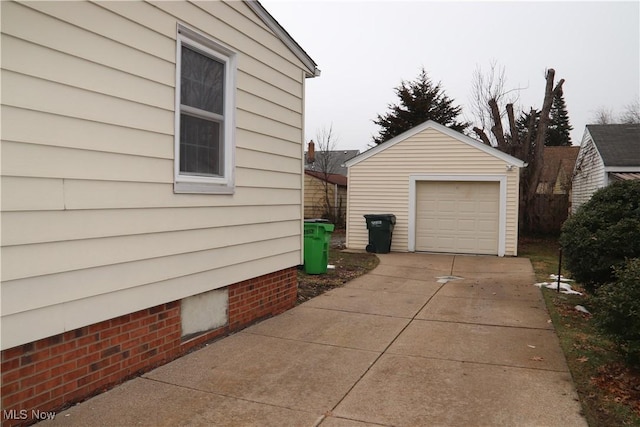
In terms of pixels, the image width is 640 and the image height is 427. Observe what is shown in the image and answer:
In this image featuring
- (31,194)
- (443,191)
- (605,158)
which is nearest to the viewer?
(31,194)

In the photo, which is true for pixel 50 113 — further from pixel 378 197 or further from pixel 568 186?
pixel 568 186

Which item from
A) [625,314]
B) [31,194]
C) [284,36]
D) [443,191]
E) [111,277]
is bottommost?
[625,314]

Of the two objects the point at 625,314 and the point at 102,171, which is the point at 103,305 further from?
the point at 625,314

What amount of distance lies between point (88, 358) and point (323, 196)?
23.3 metres

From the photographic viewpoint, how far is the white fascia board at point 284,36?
5.69 meters

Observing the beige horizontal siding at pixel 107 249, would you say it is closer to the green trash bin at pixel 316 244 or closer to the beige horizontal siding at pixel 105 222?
the beige horizontal siding at pixel 105 222

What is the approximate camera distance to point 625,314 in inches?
166

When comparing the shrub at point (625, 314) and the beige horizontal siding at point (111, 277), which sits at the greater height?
the beige horizontal siding at point (111, 277)

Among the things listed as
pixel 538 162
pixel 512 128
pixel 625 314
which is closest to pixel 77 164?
A: pixel 625 314

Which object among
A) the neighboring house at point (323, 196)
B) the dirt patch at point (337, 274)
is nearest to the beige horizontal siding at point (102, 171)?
the dirt patch at point (337, 274)

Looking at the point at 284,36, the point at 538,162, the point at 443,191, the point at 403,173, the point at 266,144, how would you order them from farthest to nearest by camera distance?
the point at 538,162 → the point at 403,173 → the point at 443,191 → the point at 284,36 → the point at 266,144

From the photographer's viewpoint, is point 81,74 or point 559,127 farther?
point 559,127

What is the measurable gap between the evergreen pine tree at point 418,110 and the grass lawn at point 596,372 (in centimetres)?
2651

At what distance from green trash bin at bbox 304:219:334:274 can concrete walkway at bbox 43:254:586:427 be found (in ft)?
7.42
